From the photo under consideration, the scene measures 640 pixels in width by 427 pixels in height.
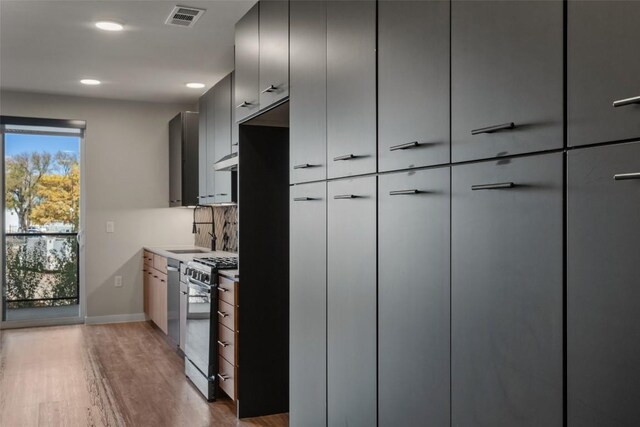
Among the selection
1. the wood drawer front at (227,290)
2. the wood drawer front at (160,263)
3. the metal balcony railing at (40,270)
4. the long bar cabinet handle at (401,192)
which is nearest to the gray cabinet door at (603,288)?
the long bar cabinet handle at (401,192)

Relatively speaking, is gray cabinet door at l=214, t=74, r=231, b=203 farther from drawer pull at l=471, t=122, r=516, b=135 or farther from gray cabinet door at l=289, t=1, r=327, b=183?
drawer pull at l=471, t=122, r=516, b=135

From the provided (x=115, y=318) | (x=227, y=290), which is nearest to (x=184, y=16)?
(x=227, y=290)

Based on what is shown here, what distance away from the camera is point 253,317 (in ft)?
11.3

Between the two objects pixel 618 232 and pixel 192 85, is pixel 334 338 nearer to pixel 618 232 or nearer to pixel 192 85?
pixel 618 232

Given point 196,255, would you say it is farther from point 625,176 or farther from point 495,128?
point 625,176

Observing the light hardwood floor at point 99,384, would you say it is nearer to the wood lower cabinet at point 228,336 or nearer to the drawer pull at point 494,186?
the wood lower cabinet at point 228,336

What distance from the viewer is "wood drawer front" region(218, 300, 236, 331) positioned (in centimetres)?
348

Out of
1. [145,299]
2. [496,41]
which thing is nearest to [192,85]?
[145,299]

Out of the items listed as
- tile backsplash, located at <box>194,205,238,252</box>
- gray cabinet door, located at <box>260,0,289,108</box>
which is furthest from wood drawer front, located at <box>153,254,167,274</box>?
gray cabinet door, located at <box>260,0,289,108</box>

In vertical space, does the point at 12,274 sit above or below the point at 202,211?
below

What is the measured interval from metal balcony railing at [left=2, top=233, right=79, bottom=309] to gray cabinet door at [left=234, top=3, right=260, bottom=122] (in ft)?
13.1

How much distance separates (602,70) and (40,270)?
652 centimetres

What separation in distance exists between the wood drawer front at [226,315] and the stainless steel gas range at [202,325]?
5 cm

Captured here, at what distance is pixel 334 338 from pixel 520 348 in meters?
1.09
